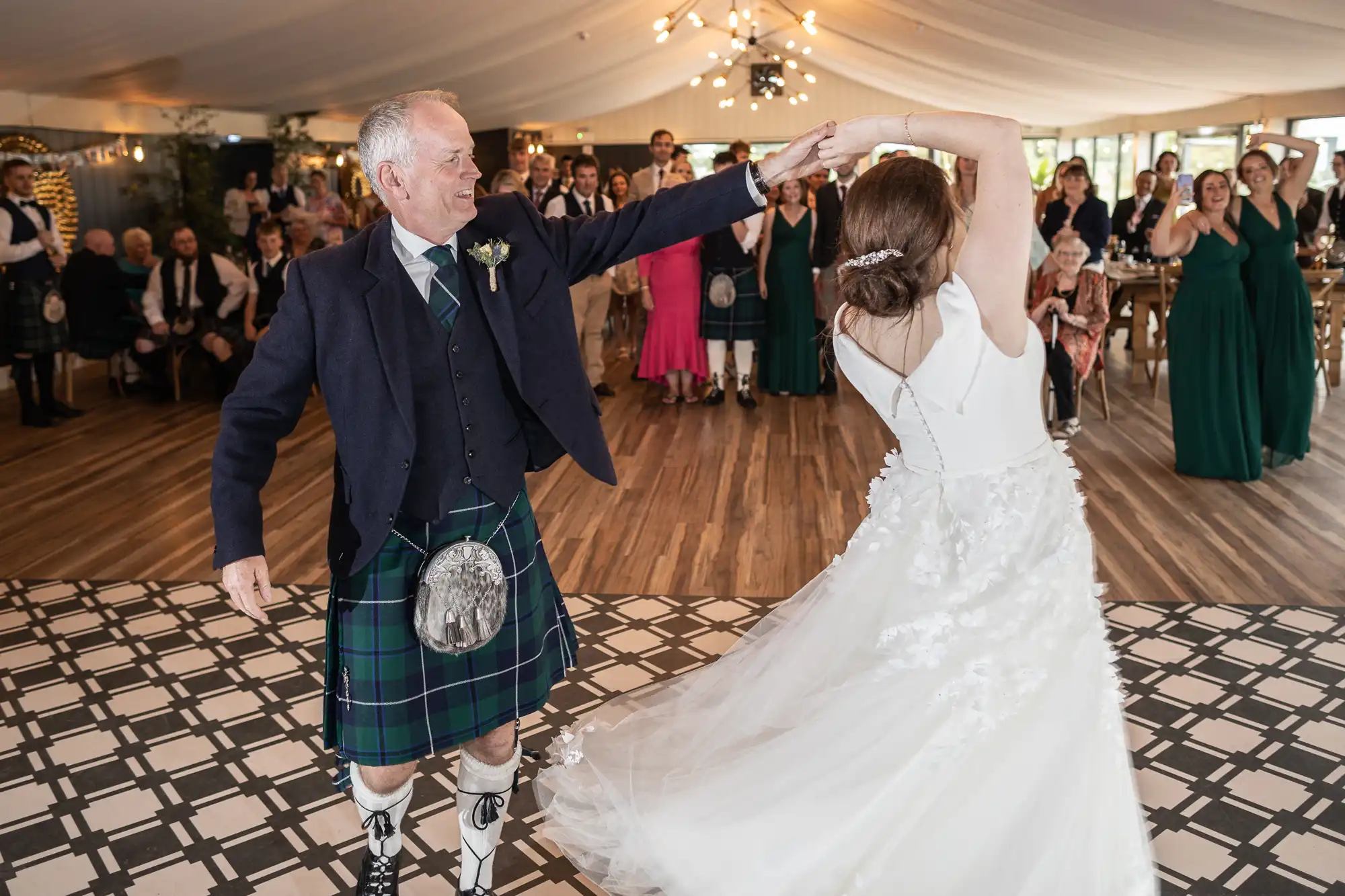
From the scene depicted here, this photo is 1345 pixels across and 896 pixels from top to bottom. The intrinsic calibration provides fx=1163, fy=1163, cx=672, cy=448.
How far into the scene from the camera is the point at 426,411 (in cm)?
196

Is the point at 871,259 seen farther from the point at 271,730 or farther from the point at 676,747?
the point at 271,730

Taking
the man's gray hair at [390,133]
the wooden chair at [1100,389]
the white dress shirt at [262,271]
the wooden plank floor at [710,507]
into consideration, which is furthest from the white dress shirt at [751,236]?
the man's gray hair at [390,133]

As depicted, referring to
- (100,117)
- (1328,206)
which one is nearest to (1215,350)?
(1328,206)

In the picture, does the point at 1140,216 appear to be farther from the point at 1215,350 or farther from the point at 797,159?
the point at 797,159

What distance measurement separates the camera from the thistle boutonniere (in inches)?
77.7

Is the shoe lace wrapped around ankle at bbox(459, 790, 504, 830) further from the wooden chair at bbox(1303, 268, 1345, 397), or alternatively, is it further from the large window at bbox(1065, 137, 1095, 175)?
the large window at bbox(1065, 137, 1095, 175)

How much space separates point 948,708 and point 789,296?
5.84 m

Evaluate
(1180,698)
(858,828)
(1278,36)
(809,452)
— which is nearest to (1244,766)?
(1180,698)

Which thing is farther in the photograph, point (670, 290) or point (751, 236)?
point (670, 290)

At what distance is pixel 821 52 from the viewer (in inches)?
693

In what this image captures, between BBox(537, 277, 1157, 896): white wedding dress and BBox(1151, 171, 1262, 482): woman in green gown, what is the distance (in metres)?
3.65

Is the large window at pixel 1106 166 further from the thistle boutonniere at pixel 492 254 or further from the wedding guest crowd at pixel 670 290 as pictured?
the thistle boutonniere at pixel 492 254

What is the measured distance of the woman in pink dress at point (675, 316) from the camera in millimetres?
7395

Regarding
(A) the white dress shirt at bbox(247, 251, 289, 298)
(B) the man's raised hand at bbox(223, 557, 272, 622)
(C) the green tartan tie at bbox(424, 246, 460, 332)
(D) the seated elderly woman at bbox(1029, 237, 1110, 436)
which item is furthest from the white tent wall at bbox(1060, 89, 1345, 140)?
(B) the man's raised hand at bbox(223, 557, 272, 622)
